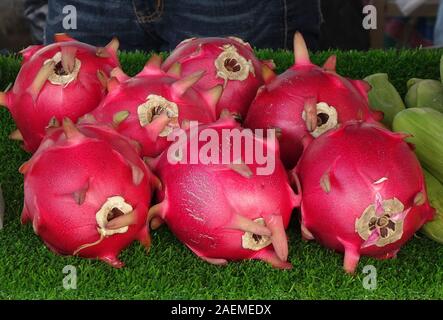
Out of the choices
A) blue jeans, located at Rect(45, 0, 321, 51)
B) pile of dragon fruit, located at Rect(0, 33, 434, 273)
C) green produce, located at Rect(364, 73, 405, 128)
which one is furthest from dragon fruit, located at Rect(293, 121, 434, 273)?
blue jeans, located at Rect(45, 0, 321, 51)

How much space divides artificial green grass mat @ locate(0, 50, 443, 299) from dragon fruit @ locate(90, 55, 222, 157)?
0.16m

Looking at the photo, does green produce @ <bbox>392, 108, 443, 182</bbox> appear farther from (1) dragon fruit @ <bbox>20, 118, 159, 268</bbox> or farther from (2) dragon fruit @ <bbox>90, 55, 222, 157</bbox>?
(1) dragon fruit @ <bbox>20, 118, 159, 268</bbox>

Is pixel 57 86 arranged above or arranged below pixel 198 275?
above

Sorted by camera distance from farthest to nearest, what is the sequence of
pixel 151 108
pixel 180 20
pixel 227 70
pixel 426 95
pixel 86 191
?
1. pixel 180 20
2. pixel 426 95
3. pixel 227 70
4. pixel 151 108
5. pixel 86 191

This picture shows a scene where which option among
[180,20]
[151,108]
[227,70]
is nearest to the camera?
[151,108]

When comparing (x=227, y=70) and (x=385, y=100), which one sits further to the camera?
(x=385, y=100)

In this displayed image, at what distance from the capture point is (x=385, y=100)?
51.3 inches

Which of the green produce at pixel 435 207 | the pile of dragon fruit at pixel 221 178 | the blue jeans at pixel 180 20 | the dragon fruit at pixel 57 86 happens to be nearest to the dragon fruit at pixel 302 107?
the pile of dragon fruit at pixel 221 178

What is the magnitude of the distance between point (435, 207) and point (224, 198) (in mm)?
368

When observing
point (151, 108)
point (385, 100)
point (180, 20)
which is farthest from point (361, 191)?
point (180, 20)

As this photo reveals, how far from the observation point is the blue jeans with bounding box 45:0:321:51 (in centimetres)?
207

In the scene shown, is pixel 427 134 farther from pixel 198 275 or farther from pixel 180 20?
pixel 180 20

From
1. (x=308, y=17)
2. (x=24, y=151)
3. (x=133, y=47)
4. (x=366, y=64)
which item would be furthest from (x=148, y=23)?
(x=24, y=151)

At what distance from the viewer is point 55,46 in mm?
1152
